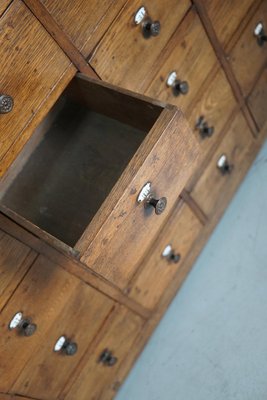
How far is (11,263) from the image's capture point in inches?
54.1

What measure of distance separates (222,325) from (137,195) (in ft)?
3.61

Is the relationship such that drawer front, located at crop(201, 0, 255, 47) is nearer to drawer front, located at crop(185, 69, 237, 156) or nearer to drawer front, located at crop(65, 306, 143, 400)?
drawer front, located at crop(185, 69, 237, 156)

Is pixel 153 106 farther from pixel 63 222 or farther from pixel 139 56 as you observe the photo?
pixel 63 222

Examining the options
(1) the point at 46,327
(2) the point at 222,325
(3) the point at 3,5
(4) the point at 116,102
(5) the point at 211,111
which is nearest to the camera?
(3) the point at 3,5

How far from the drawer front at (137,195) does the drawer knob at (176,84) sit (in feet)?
1.46

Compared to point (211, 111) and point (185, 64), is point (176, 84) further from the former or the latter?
point (211, 111)

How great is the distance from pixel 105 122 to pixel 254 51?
84 cm

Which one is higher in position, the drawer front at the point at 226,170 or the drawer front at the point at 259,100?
the drawer front at the point at 259,100

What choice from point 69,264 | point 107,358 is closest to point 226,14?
point 69,264

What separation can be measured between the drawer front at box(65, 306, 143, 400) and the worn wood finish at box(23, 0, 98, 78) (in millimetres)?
989

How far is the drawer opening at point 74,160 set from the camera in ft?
4.56

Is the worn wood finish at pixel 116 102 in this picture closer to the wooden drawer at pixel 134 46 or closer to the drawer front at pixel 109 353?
the wooden drawer at pixel 134 46

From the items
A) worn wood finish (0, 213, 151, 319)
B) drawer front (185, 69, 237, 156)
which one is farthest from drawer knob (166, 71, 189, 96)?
worn wood finish (0, 213, 151, 319)

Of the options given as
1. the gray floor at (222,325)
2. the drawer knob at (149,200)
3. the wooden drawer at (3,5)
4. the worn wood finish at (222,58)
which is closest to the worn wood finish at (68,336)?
the gray floor at (222,325)
